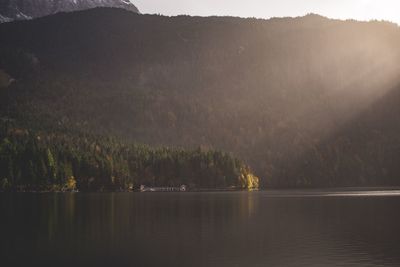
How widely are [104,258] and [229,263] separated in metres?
14.2

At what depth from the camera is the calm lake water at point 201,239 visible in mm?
65125

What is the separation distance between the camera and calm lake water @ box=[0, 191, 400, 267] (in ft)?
214

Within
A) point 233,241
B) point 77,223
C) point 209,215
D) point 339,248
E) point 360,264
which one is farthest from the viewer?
point 209,215

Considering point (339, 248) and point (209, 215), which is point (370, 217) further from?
point (339, 248)

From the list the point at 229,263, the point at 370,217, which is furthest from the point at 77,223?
the point at 370,217

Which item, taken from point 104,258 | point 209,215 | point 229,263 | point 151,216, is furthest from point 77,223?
point 229,263

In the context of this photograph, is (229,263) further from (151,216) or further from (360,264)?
(151,216)

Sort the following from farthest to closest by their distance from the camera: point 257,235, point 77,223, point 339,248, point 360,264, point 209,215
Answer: point 209,215
point 77,223
point 257,235
point 339,248
point 360,264

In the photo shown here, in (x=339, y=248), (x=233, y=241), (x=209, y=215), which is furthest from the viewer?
(x=209, y=215)

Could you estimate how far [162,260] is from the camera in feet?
213

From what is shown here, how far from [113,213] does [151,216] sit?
9.86 meters

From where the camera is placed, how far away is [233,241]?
79750 mm

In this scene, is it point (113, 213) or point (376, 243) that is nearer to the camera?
point (376, 243)

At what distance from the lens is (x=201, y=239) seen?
3233 inches
